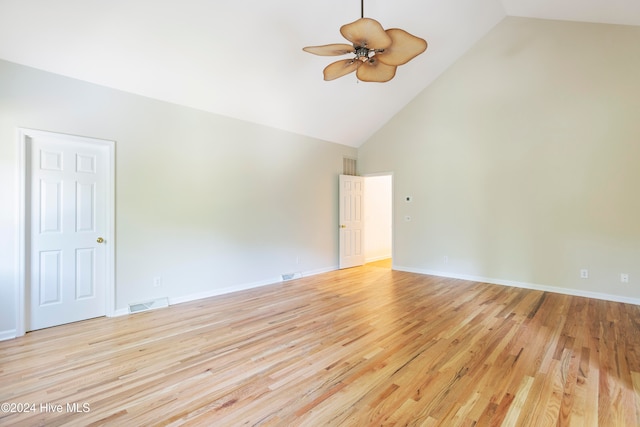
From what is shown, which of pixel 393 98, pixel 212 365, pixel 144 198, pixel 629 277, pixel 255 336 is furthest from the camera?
pixel 393 98

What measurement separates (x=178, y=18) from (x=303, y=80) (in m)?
1.88

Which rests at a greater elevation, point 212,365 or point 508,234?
point 508,234

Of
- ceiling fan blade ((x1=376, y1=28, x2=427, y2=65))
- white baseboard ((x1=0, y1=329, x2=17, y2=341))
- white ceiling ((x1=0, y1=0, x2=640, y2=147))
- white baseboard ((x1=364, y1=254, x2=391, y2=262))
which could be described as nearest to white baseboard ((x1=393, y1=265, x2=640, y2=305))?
white baseboard ((x1=364, y1=254, x2=391, y2=262))

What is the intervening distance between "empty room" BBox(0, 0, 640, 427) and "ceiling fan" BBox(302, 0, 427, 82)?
1.3 inches

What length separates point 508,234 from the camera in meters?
5.00

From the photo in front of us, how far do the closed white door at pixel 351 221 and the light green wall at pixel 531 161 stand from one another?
1025 mm

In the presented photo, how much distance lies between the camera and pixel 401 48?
2656mm

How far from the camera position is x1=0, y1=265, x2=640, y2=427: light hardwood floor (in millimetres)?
1856

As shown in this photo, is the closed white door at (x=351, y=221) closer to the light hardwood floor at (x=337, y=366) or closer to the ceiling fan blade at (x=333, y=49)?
the light hardwood floor at (x=337, y=366)

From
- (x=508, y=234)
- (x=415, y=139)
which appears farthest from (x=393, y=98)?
(x=508, y=234)

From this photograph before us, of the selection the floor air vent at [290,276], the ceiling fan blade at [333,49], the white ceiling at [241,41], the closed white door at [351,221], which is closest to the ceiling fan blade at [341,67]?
the ceiling fan blade at [333,49]

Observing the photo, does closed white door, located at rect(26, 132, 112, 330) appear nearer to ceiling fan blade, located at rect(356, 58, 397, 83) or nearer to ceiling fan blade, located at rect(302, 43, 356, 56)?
ceiling fan blade, located at rect(302, 43, 356, 56)

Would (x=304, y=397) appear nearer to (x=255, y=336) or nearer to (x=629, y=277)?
(x=255, y=336)

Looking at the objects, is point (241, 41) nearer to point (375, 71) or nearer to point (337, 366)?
point (375, 71)
